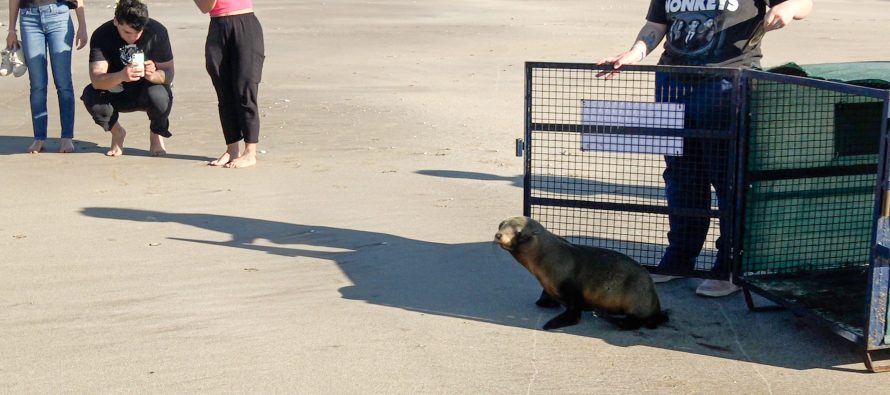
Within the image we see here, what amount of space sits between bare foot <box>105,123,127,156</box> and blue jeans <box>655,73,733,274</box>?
19.0 feet

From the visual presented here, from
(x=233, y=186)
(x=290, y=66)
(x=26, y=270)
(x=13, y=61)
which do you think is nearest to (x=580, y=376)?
(x=26, y=270)

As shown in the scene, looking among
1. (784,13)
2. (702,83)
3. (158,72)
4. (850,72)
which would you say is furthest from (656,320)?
(158,72)

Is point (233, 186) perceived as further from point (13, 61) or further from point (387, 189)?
point (13, 61)

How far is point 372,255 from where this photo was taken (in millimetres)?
6812

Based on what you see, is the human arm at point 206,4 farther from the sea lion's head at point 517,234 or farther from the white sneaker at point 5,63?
the sea lion's head at point 517,234

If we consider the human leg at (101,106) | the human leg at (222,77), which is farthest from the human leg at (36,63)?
the human leg at (222,77)

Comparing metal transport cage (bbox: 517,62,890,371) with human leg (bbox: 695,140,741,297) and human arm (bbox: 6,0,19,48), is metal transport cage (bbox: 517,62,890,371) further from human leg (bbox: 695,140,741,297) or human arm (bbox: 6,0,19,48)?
human arm (bbox: 6,0,19,48)

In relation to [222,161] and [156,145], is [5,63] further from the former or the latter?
[222,161]

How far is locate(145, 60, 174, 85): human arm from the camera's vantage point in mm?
9438

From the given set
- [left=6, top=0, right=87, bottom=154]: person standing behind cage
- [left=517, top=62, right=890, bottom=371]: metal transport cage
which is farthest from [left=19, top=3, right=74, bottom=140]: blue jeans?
[left=517, top=62, right=890, bottom=371]: metal transport cage

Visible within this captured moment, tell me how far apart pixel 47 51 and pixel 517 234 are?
635 centimetres

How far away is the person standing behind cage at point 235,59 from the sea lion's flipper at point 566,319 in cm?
437

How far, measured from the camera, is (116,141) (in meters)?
10.1

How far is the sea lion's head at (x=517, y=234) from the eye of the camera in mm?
5355
